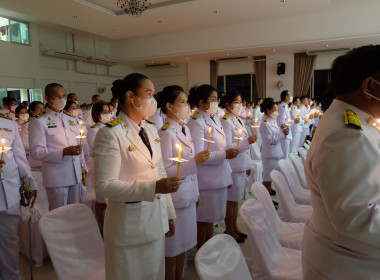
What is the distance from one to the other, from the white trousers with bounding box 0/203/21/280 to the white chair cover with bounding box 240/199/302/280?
1.69 m

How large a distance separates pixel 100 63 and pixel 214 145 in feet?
→ 40.6

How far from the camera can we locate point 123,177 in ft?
5.34

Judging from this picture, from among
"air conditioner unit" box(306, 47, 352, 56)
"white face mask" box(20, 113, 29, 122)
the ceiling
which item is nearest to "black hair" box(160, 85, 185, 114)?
"white face mask" box(20, 113, 29, 122)

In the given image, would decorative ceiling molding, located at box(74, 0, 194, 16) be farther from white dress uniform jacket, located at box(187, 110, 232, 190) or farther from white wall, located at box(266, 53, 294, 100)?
white dress uniform jacket, located at box(187, 110, 232, 190)

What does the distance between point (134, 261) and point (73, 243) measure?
44 cm

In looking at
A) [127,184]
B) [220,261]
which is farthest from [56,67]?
[220,261]

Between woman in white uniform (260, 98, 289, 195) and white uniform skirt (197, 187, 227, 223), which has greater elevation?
woman in white uniform (260, 98, 289, 195)

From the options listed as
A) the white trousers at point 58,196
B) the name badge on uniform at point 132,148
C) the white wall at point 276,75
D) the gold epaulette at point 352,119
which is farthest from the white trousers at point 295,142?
the gold epaulette at point 352,119

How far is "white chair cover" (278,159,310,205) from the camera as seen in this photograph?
3194 millimetres

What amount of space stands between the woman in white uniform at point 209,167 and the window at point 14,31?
10.1 m

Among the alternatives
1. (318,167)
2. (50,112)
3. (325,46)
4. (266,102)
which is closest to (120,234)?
(318,167)

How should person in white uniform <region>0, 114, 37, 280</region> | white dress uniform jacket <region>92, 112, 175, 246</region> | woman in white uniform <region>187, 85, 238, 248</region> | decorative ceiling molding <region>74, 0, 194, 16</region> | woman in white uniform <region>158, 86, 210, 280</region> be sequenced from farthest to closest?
decorative ceiling molding <region>74, 0, 194, 16</region>, woman in white uniform <region>187, 85, 238, 248</region>, woman in white uniform <region>158, 86, 210, 280</region>, person in white uniform <region>0, 114, 37, 280</region>, white dress uniform jacket <region>92, 112, 175, 246</region>

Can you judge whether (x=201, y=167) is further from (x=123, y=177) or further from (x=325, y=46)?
(x=325, y=46)

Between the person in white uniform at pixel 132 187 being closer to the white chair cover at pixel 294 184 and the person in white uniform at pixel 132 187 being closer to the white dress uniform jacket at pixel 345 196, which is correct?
the white dress uniform jacket at pixel 345 196
